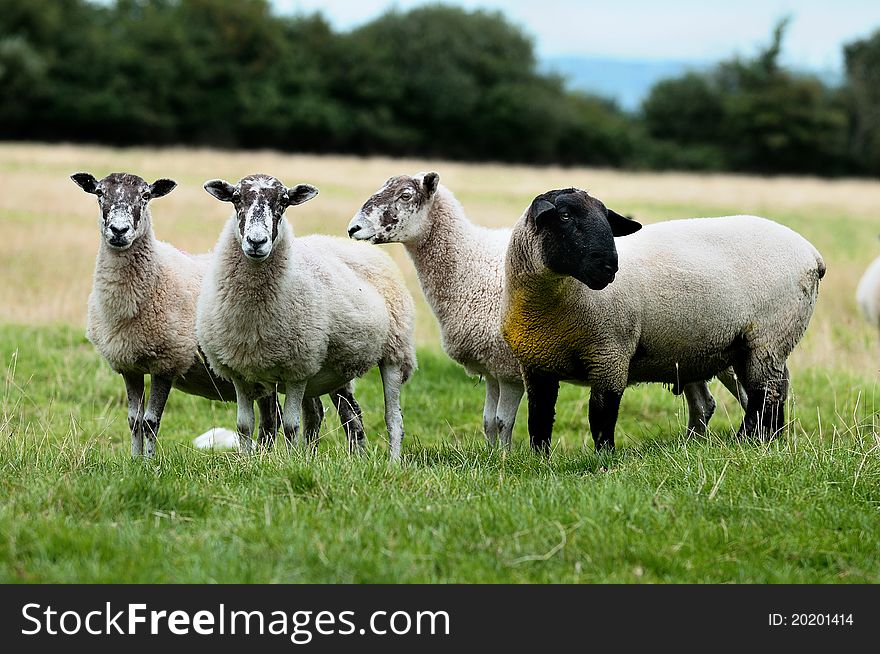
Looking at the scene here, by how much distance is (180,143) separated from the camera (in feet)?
197

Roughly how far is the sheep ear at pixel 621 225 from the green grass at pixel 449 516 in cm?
151

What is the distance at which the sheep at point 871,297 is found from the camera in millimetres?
13234

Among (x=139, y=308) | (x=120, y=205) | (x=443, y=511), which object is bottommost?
(x=443, y=511)

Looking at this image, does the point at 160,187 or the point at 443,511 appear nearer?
the point at 443,511

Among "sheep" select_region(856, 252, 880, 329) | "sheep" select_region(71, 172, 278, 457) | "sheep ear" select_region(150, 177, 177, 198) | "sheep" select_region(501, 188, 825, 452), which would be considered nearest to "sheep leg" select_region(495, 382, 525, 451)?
"sheep" select_region(501, 188, 825, 452)

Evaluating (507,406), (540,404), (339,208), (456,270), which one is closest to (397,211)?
(456,270)

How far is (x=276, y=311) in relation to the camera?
7254 mm

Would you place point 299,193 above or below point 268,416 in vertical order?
above

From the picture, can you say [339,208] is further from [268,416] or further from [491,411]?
[491,411]

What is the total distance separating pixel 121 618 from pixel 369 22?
81578mm

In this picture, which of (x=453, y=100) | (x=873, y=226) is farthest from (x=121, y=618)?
(x=453, y=100)

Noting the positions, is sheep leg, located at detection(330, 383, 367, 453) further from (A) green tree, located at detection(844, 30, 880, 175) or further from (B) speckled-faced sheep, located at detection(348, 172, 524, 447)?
(A) green tree, located at detection(844, 30, 880, 175)

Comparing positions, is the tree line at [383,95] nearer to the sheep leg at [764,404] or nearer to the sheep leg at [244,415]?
the sheep leg at [244,415]

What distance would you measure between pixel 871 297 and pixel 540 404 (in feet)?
25.5
